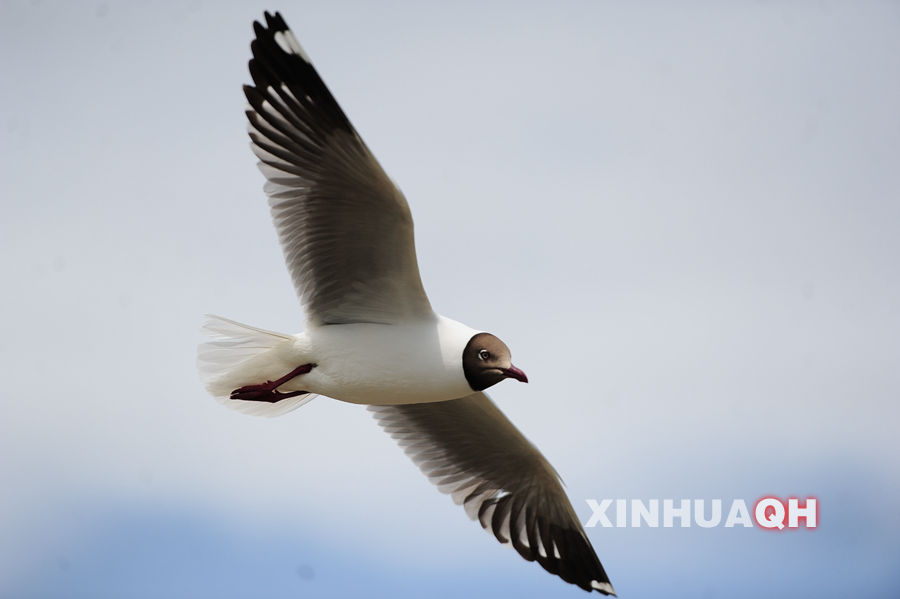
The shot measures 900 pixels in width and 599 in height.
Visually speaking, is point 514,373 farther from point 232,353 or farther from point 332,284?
point 232,353

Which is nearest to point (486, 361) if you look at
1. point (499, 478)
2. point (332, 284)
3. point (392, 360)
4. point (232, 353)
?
point (392, 360)

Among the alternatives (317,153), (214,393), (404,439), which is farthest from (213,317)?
(404,439)

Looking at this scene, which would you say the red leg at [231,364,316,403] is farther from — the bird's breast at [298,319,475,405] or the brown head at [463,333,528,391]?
the brown head at [463,333,528,391]

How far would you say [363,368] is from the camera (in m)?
3.53

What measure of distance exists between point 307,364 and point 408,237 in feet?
1.47

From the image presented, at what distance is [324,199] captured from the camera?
3.48 metres

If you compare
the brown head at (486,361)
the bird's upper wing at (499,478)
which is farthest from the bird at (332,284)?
the bird's upper wing at (499,478)

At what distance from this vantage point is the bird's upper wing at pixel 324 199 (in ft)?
11.2

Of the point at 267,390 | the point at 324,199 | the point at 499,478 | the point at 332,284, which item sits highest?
the point at 324,199

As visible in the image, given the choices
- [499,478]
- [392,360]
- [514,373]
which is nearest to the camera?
[514,373]

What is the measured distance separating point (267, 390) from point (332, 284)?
322 mm

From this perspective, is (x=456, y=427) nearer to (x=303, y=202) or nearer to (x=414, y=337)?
(x=414, y=337)

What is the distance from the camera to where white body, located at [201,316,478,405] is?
11.5ft

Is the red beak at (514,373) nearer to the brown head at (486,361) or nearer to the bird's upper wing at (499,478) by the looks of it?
the brown head at (486,361)
